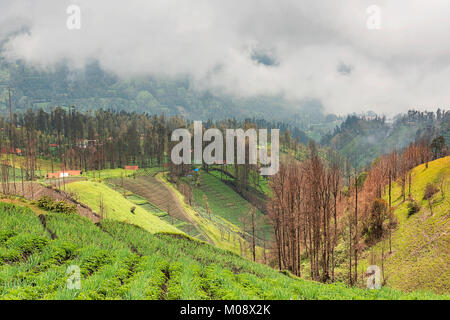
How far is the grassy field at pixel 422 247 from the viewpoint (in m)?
24.9

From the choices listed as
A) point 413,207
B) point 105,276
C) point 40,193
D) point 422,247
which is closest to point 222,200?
point 40,193

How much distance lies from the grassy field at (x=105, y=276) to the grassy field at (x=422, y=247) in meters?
16.7

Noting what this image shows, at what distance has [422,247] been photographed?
97.2 feet

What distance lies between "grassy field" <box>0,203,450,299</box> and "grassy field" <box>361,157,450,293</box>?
16692 mm

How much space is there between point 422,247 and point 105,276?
111 feet

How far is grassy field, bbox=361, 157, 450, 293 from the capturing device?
24.9 meters

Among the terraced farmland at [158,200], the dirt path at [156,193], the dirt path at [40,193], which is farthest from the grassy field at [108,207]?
the dirt path at [156,193]

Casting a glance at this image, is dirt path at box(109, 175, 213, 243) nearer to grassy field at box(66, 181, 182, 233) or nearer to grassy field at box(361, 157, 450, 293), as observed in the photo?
grassy field at box(66, 181, 182, 233)

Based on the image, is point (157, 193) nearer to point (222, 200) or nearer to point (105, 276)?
point (222, 200)

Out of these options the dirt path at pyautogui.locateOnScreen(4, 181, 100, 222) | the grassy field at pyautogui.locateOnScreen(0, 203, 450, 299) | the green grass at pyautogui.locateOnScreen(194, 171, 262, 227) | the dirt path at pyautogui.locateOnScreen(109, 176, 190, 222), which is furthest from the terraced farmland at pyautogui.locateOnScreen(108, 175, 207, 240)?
the grassy field at pyautogui.locateOnScreen(0, 203, 450, 299)
